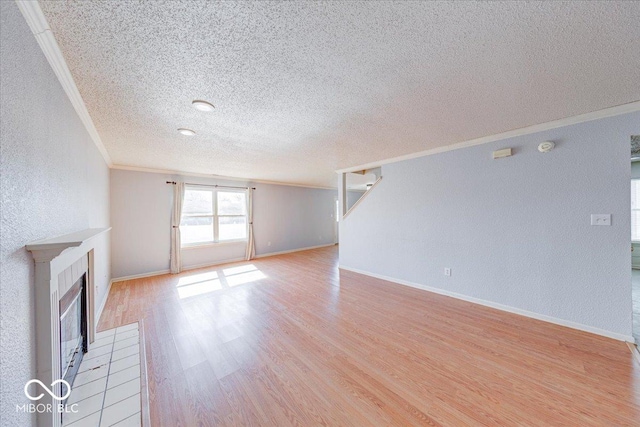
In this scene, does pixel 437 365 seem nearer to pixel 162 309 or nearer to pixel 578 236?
pixel 578 236

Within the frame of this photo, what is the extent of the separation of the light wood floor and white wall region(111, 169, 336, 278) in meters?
1.47

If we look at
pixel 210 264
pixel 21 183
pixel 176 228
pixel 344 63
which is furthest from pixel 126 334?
pixel 344 63

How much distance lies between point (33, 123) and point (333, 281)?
395 cm

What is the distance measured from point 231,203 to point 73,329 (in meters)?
4.32

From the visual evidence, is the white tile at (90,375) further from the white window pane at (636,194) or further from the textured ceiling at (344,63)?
the white window pane at (636,194)

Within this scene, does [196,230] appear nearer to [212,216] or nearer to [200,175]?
[212,216]

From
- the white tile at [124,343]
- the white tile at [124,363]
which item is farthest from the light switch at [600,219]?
the white tile at [124,343]

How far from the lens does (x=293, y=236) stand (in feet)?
24.1

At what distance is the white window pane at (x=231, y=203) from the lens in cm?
575

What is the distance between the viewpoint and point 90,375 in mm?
1839

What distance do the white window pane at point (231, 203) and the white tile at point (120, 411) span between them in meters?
4.54

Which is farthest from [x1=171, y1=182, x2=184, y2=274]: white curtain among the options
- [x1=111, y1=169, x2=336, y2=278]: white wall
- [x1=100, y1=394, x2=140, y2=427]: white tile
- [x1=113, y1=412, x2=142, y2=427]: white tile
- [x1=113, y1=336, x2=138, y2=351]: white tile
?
[x1=113, y1=412, x2=142, y2=427]: white tile

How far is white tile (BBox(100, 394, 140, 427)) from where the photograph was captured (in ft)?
4.71

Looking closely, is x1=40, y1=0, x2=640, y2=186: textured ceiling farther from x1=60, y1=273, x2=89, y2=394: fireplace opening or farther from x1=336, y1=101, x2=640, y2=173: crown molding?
x1=60, y1=273, x2=89, y2=394: fireplace opening
